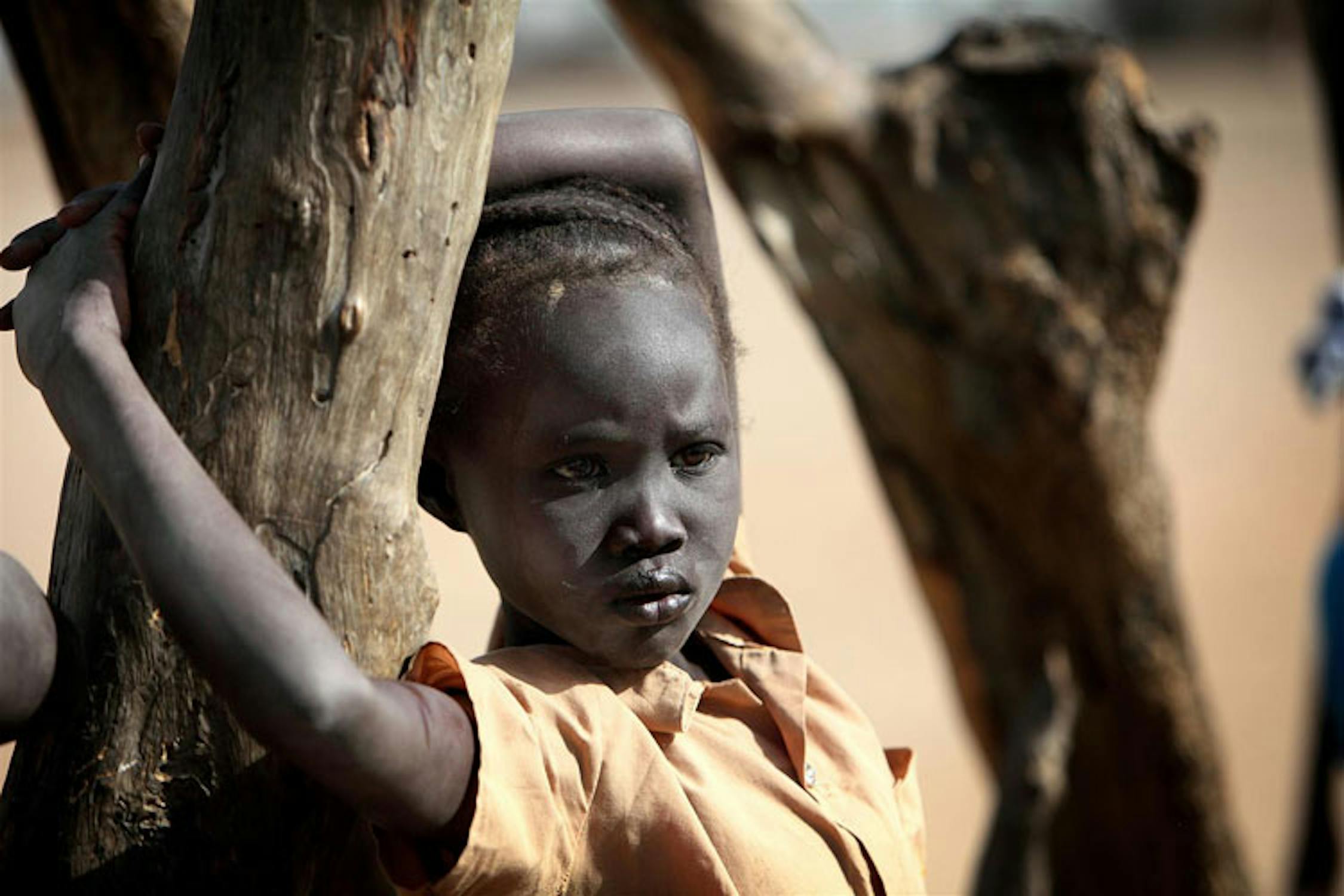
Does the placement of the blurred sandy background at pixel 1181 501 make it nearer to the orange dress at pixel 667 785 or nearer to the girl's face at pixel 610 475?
the girl's face at pixel 610 475

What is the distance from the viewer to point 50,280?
1.72m

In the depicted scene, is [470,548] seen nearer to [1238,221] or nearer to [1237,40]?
[1238,221]

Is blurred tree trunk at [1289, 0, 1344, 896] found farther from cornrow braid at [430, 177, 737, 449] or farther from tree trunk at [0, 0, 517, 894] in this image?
tree trunk at [0, 0, 517, 894]

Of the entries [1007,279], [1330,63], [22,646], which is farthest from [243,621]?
[1330,63]

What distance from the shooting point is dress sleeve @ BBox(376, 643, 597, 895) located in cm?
158

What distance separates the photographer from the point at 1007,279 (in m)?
4.66

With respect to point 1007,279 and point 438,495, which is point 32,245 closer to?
point 438,495

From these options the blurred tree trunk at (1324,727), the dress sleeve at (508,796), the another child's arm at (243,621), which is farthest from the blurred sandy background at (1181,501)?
the another child's arm at (243,621)

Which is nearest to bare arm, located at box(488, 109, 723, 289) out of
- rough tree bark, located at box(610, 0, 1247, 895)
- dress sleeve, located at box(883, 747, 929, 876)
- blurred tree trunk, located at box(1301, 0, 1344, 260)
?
dress sleeve, located at box(883, 747, 929, 876)

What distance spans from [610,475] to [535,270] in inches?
9.2

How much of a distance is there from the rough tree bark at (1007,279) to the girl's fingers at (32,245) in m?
3.02

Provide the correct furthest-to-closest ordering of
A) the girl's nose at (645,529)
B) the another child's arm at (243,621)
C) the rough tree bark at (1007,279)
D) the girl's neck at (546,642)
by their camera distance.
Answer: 1. the rough tree bark at (1007,279)
2. the girl's neck at (546,642)
3. the girl's nose at (645,529)
4. the another child's arm at (243,621)

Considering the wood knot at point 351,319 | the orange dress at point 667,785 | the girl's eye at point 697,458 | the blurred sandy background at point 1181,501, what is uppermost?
the wood knot at point 351,319

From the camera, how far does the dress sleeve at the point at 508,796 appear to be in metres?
1.58
